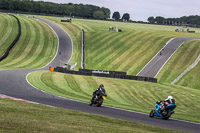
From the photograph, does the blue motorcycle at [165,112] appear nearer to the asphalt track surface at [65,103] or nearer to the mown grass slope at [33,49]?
the asphalt track surface at [65,103]

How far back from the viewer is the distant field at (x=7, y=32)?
78.1 meters

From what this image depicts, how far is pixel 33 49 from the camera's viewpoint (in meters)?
79.0

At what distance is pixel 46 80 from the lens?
127 feet

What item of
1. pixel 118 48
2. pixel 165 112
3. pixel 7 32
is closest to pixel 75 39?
pixel 118 48

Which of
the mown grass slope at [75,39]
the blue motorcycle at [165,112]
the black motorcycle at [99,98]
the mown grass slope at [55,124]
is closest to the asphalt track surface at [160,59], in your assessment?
the mown grass slope at [75,39]

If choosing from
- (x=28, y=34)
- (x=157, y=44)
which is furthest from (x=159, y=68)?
(x=28, y=34)

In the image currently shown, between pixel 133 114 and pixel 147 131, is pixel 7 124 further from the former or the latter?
pixel 133 114

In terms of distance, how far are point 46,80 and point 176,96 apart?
584 inches

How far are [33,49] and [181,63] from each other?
1356 inches

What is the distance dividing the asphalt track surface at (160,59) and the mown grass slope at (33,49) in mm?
20893

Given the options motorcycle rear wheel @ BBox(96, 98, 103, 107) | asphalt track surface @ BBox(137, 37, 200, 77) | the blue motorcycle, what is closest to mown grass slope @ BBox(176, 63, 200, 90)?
asphalt track surface @ BBox(137, 37, 200, 77)

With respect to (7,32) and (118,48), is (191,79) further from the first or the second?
(7,32)

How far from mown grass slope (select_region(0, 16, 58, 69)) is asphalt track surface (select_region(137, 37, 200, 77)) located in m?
20.9

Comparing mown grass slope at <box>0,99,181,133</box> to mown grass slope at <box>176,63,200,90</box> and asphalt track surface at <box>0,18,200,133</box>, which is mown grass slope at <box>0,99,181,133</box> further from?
mown grass slope at <box>176,63,200,90</box>
